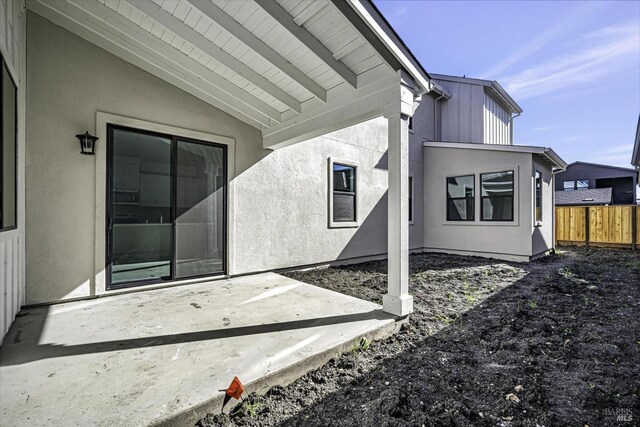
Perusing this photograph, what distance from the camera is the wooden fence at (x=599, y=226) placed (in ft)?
31.6

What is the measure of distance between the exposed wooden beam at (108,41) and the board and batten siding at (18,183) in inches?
9.9

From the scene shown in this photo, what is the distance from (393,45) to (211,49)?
2.06m

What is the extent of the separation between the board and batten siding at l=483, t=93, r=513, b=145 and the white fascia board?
8828 mm

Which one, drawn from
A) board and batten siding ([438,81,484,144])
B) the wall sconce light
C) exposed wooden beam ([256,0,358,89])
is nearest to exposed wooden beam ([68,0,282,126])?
the wall sconce light

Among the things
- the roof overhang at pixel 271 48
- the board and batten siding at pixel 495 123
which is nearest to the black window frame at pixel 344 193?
the roof overhang at pixel 271 48

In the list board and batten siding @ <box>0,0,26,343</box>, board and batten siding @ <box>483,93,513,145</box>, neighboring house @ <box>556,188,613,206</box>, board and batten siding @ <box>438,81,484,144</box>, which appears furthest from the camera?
neighboring house @ <box>556,188,613,206</box>

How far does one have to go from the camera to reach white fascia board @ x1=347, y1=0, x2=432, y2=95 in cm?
266

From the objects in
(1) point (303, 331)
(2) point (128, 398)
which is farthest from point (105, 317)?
(1) point (303, 331)

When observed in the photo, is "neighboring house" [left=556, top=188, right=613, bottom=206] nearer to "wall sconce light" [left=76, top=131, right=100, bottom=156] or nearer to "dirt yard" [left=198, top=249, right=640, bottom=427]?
"dirt yard" [left=198, top=249, right=640, bottom=427]

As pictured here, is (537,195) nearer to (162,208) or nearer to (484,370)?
(484,370)

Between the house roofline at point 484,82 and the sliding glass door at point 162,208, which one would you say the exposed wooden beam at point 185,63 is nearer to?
the sliding glass door at point 162,208

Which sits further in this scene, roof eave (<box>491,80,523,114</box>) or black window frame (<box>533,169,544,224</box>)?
roof eave (<box>491,80,523,114</box>)

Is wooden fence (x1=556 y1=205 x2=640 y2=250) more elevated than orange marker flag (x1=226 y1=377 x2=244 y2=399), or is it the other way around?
wooden fence (x1=556 y1=205 x2=640 y2=250)

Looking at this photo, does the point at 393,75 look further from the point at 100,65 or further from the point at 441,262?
the point at 441,262
